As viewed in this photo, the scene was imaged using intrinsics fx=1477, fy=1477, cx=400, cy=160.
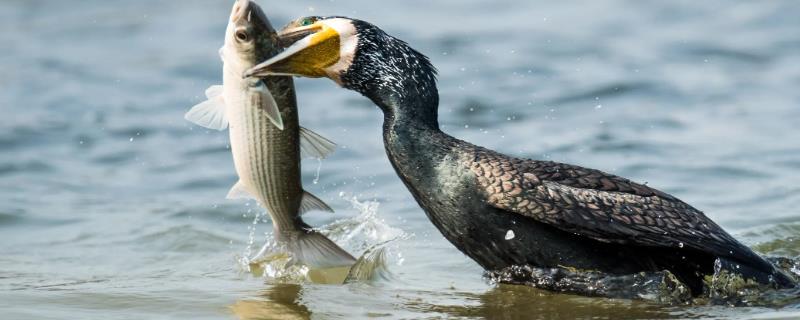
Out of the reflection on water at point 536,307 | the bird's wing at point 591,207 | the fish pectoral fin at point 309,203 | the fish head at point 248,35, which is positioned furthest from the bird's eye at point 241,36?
the reflection on water at point 536,307

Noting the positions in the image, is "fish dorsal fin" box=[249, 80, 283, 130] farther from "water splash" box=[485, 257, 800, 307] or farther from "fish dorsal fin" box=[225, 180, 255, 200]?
"water splash" box=[485, 257, 800, 307]

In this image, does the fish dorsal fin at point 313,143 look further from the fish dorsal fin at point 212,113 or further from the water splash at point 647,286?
the water splash at point 647,286

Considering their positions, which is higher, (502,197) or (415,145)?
(415,145)

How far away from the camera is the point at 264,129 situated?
6520mm

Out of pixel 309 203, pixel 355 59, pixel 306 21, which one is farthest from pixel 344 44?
pixel 309 203

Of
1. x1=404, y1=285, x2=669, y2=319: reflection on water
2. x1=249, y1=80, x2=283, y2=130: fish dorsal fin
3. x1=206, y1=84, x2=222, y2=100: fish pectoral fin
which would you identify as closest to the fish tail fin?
x1=404, y1=285, x2=669, y2=319: reflection on water

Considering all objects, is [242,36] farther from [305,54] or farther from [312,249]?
[312,249]

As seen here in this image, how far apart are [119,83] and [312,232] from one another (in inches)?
285

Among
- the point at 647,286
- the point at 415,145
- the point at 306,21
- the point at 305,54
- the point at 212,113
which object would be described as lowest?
the point at 647,286

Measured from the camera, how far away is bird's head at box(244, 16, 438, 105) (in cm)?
648

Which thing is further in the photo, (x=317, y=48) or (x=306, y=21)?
(x=306, y=21)

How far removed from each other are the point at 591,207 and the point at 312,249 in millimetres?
1335

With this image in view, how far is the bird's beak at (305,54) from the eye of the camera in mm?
6375

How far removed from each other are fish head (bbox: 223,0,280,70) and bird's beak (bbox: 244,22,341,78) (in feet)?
0.21
